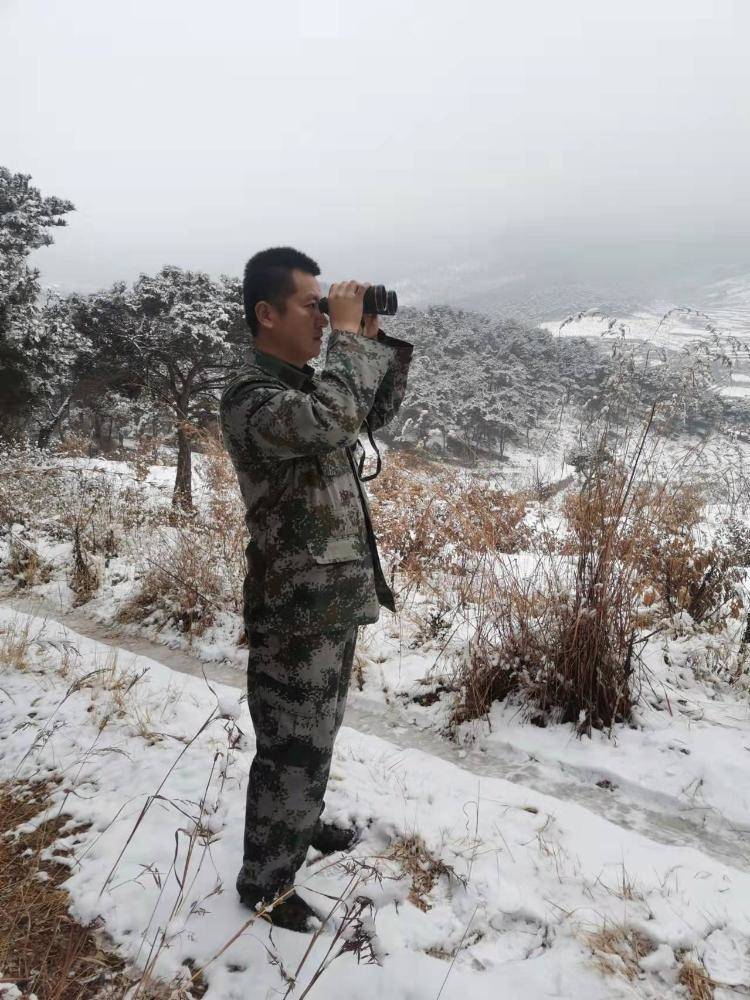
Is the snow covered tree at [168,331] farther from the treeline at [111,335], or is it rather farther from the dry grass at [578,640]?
the dry grass at [578,640]

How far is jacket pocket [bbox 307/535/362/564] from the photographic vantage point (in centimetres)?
148

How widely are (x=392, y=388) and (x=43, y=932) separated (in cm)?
199

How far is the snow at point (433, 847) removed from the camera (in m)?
1.57

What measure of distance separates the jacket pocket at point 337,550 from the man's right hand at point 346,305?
22.5 inches

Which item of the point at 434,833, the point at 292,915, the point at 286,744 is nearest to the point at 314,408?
the point at 286,744

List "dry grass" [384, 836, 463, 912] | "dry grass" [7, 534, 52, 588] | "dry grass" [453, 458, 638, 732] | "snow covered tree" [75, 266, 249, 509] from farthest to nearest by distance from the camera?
"snow covered tree" [75, 266, 249, 509]
"dry grass" [7, 534, 52, 588]
"dry grass" [453, 458, 638, 732]
"dry grass" [384, 836, 463, 912]

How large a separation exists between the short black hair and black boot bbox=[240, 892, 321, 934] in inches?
68.5

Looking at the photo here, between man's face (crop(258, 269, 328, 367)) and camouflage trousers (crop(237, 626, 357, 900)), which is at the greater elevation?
man's face (crop(258, 269, 328, 367))

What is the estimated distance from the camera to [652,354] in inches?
109

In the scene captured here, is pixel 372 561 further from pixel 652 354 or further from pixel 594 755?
pixel 652 354

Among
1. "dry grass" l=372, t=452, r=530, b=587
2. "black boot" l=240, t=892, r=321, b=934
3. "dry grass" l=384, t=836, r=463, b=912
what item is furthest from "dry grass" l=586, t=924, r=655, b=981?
"dry grass" l=372, t=452, r=530, b=587

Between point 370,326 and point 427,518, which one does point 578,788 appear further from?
point 427,518

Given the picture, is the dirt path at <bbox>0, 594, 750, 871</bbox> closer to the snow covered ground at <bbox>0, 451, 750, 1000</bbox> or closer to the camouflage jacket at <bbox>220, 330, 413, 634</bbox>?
the snow covered ground at <bbox>0, 451, 750, 1000</bbox>

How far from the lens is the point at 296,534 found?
1.51 metres
